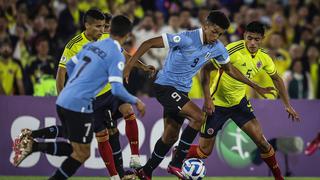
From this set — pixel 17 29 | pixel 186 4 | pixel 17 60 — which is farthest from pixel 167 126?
pixel 186 4

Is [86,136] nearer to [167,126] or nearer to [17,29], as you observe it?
[167,126]

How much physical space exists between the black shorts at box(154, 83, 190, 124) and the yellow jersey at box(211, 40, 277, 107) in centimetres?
103

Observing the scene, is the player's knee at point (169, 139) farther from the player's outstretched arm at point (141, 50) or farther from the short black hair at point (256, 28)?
the short black hair at point (256, 28)

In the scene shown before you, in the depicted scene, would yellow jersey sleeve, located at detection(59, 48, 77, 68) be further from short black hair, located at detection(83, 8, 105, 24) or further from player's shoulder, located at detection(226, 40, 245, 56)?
player's shoulder, located at detection(226, 40, 245, 56)

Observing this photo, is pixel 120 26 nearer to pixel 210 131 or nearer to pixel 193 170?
pixel 193 170

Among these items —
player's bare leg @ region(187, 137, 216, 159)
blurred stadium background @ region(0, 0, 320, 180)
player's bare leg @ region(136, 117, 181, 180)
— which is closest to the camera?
player's bare leg @ region(136, 117, 181, 180)

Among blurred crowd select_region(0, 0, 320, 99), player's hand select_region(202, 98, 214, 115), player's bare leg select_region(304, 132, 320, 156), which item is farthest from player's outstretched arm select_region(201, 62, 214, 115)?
player's bare leg select_region(304, 132, 320, 156)

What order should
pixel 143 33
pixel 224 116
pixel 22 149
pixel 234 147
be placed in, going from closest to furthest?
pixel 22 149 → pixel 224 116 → pixel 234 147 → pixel 143 33

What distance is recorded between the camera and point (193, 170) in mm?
11055

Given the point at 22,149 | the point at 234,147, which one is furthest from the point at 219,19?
the point at 234,147

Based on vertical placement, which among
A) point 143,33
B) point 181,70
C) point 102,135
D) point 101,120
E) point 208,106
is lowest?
point 102,135

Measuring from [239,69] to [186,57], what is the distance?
1189 mm

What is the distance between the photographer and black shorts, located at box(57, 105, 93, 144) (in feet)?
31.3

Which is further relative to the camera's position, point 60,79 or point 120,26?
point 60,79
